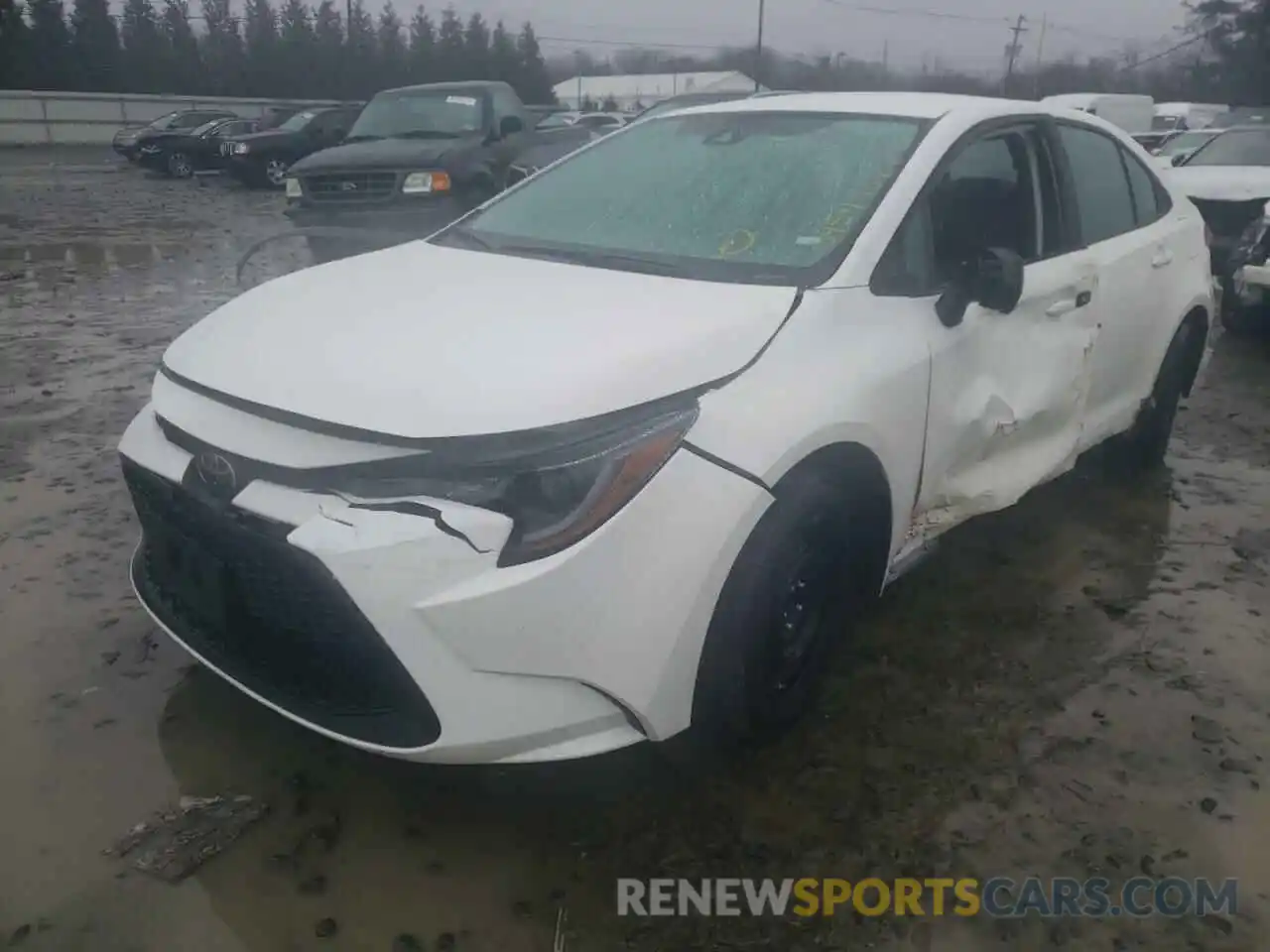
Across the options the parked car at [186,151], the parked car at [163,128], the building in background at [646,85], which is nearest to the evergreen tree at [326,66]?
the building in background at [646,85]

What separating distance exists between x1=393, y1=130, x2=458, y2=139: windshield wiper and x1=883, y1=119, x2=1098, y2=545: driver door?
721 centimetres

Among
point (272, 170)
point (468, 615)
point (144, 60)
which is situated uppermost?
point (144, 60)

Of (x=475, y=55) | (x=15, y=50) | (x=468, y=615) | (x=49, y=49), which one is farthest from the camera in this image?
(x=475, y=55)

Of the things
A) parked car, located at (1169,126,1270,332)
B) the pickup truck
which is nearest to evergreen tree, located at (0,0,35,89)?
the pickup truck

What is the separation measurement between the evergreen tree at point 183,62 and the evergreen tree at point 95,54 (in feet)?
5.92

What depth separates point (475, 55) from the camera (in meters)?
51.4

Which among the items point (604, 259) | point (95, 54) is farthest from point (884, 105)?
point (95, 54)

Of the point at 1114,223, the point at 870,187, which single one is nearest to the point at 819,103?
the point at 870,187

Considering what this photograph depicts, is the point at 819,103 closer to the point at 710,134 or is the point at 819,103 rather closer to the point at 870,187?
the point at 710,134

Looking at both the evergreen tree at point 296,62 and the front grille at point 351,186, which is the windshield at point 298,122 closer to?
the front grille at point 351,186

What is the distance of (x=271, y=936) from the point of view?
7.09ft

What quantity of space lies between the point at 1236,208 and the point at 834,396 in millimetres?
9024

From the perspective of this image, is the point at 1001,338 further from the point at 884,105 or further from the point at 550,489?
the point at 550,489
